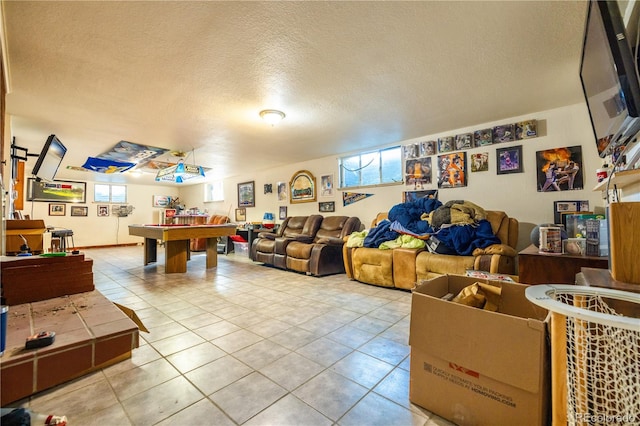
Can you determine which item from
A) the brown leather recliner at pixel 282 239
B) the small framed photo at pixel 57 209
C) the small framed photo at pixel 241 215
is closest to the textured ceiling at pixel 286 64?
the brown leather recliner at pixel 282 239

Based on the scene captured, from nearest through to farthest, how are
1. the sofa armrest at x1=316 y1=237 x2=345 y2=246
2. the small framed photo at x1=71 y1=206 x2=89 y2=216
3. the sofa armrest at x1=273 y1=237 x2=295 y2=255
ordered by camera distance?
the sofa armrest at x1=316 y1=237 x2=345 y2=246, the sofa armrest at x1=273 y1=237 x2=295 y2=255, the small framed photo at x1=71 y1=206 x2=89 y2=216

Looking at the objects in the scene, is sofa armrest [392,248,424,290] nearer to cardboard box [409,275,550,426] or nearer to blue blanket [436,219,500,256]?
blue blanket [436,219,500,256]

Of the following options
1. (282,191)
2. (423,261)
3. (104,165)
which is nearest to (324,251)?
(423,261)

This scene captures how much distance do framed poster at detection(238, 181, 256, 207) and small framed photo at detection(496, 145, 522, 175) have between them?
5.75m

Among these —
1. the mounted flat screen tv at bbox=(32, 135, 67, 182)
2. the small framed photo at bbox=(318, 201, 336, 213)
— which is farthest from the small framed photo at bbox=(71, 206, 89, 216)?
the small framed photo at bbox=(318, 201, 336, 213)

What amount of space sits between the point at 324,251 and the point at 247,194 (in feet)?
13.5

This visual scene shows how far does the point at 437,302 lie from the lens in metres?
1.20

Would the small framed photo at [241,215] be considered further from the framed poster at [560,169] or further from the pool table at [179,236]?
the framed poster at [560,169]

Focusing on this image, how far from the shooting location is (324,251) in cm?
432

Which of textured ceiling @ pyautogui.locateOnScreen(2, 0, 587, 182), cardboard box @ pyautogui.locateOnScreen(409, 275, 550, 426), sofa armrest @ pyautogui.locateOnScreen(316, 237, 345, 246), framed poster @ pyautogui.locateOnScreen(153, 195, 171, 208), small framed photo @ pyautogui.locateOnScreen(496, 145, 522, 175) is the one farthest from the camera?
framed poster @ pyautogui.locateOnScreen(153, 195, 171, 208)

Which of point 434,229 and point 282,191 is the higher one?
point 282,191

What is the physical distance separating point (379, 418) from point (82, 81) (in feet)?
11.8

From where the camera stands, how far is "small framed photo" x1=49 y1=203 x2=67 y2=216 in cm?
802

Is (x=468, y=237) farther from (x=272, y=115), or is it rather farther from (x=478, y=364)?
(x=272, y=115)
